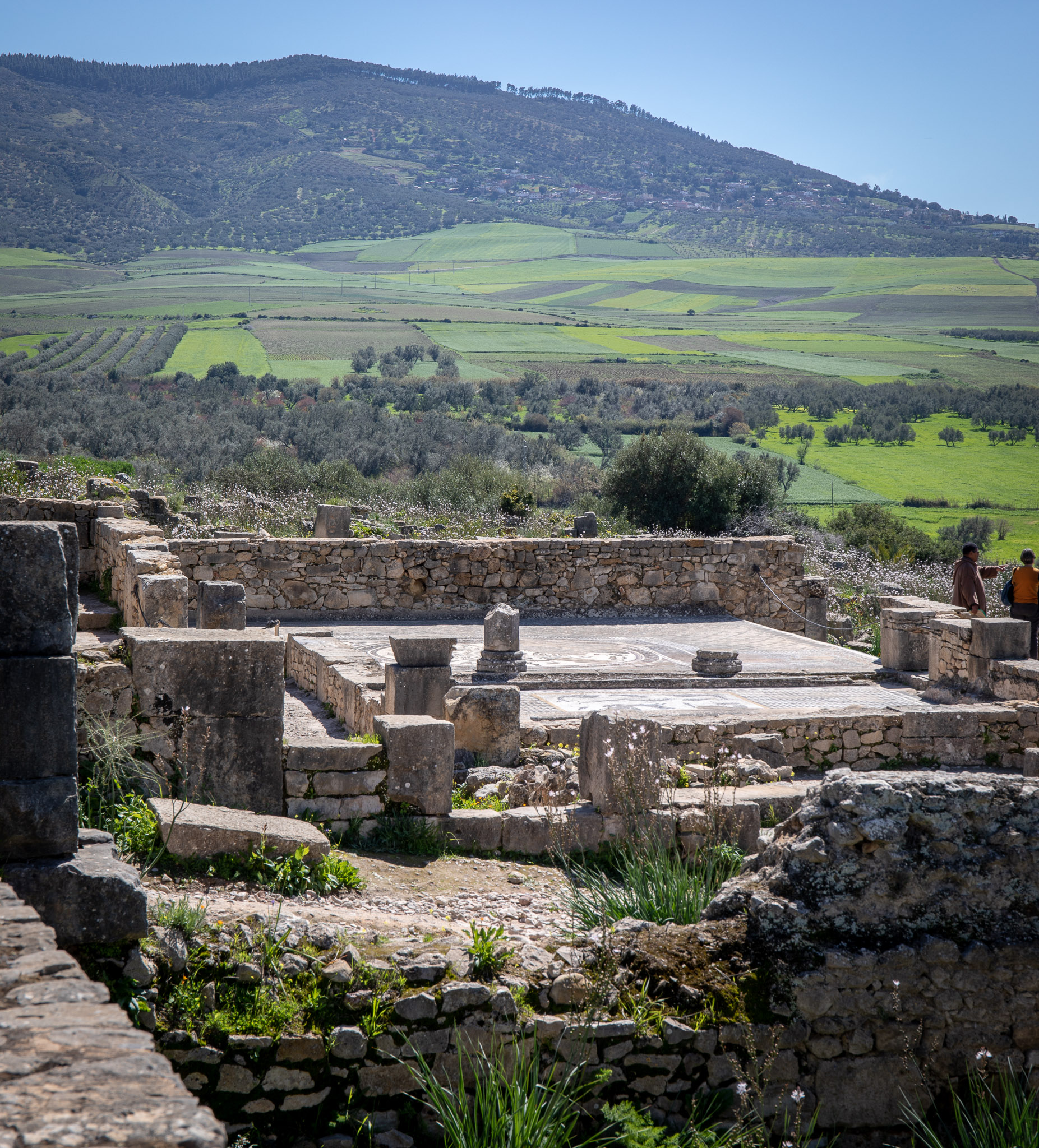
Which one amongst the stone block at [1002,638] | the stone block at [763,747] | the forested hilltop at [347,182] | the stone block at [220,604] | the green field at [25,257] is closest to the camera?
the stone block at [763,747]

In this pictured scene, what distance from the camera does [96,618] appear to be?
10.5 m

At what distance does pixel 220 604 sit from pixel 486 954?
23.3 ft

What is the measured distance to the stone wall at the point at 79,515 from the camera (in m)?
12.8

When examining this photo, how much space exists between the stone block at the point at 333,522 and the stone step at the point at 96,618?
6374 mm

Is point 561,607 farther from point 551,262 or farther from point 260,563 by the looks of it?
point 551,262

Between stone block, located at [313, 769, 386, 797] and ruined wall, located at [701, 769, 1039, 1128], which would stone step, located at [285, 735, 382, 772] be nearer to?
stone block, located at [313, 769, 386, 797]

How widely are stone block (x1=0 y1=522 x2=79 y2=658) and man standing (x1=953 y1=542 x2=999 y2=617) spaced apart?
12418 mm

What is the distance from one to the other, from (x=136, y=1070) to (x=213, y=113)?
677ft

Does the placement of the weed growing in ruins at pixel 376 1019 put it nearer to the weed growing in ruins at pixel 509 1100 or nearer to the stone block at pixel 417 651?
the weed growing in ruins at pixel 509 1100

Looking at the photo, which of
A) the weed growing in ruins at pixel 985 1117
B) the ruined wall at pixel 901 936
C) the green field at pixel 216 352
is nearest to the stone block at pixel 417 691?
the ruined wall at pixel 901 936

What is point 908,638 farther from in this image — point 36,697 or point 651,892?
point 36,697

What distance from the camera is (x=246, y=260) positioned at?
128 meters

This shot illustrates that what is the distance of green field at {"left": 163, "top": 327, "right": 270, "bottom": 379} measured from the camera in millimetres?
64312

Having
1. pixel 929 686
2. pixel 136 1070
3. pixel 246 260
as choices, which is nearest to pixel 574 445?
pixel 929 686
